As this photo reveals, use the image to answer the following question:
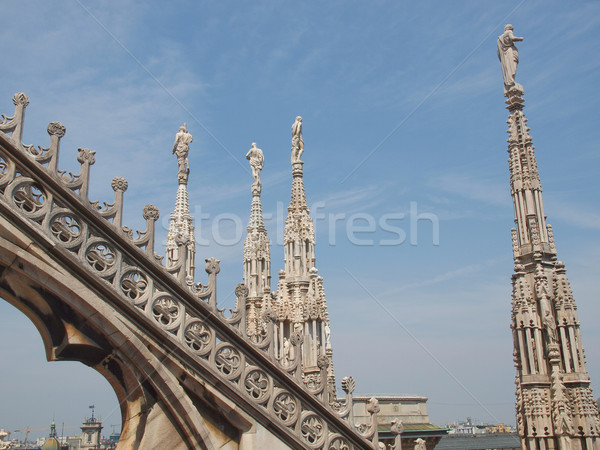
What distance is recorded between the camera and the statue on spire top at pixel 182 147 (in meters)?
31.7

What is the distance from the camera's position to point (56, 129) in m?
8.17

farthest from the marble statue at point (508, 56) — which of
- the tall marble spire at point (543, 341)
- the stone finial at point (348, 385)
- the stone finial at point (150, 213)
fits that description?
the stone finial at point (150, 213)

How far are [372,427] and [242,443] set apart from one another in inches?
94.3

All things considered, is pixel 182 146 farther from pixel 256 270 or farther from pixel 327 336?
pixel 327 336

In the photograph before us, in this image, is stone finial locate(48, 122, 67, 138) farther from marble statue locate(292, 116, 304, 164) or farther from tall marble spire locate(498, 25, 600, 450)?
marble statue locate(292, 116, 304, 164)

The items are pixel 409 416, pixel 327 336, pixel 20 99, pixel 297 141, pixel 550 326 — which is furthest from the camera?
pixel 409 416

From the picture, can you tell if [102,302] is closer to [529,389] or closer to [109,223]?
[109,223]

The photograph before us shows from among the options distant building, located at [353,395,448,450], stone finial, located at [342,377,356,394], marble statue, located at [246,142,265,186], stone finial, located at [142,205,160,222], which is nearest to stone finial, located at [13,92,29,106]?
stone finial, located at [142,205,160,222]

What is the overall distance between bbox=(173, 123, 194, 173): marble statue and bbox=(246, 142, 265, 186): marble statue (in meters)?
3.88

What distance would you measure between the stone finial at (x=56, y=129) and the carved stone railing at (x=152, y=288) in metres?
0.01

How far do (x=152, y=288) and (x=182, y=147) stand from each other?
24984 millimetres

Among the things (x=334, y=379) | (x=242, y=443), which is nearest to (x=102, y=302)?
(x=242, y=443)

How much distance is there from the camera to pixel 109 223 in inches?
314

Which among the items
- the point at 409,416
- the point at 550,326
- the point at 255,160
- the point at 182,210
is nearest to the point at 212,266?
the point at 550,326
